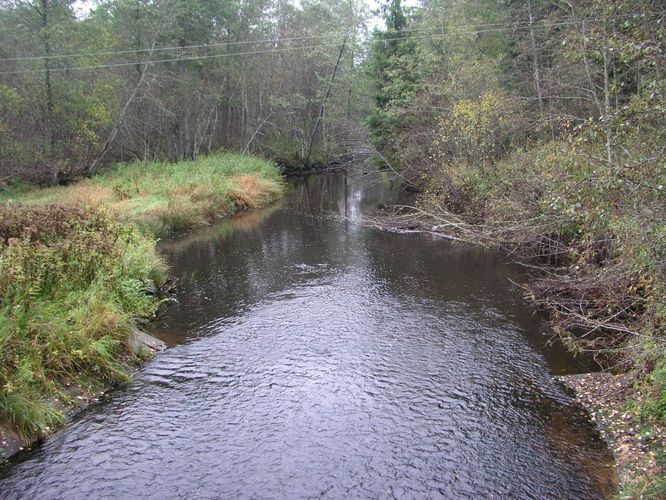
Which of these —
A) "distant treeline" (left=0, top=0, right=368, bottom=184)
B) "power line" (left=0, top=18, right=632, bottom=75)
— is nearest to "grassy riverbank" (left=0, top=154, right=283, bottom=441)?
"power line" (left=0, top=18, right=632, bottom=75)

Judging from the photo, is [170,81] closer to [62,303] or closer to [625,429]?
[62,303]

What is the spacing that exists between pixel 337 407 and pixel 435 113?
17.8 meters

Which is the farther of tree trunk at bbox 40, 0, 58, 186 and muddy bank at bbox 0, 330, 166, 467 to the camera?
tree trunk at bbox 40, 0, 58, 186

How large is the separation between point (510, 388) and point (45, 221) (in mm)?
8726

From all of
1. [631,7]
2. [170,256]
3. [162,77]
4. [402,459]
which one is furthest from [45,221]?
[162,77]

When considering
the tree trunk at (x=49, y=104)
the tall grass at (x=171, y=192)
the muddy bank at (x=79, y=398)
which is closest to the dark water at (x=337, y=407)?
the muddy bank at (x=79, y=398)

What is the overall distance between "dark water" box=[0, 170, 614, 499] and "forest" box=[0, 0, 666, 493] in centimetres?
130

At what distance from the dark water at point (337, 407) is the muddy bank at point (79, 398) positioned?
0.66 feet

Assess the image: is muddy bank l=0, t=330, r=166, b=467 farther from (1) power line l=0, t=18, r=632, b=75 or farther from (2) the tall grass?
(1) power line l=0, t=18, r=632, b=75

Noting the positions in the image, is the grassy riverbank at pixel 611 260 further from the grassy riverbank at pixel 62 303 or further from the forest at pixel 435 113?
the grassy riverbank at pixel 62 303

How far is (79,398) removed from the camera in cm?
685

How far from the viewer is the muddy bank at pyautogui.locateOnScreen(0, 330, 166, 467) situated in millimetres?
5697

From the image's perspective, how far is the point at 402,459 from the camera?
5777mm

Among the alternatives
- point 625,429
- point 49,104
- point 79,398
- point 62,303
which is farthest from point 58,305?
point 49,104
